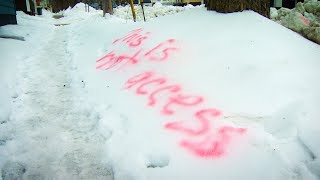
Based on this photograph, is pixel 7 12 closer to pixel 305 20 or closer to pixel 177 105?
pixel 177 105

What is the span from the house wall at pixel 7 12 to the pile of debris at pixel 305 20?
6229 millimetres

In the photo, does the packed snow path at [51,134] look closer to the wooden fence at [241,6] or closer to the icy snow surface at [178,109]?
the icy snow surface at [178,109]

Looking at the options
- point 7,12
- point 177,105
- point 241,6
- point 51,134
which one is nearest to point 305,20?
point 241,6

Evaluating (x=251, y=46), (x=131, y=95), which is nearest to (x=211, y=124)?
(x=131, y=95)

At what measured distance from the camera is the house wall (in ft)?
24.2

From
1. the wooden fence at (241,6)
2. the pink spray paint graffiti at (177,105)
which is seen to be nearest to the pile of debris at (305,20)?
the wooden fence at (241,6)

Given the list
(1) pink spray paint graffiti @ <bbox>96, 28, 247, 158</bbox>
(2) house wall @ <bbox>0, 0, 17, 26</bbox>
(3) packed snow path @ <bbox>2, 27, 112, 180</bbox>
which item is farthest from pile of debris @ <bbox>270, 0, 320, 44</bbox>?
(2) house wall @ <bbox>0, 0, 17, 26</bbox>

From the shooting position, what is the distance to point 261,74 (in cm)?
301

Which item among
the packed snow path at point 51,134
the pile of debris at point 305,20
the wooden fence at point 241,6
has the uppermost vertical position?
the wooden fence at point 241,6

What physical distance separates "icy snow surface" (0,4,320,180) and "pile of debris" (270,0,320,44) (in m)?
0.64

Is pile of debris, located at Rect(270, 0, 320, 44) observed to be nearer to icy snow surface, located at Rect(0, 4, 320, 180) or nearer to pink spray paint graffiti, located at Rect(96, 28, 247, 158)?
icy snow surface, located at Rect(0, 4, 320, 180)

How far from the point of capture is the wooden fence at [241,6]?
4324mm

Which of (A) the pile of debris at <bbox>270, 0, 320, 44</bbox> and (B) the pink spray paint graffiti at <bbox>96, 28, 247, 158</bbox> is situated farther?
(A) the pile of debris at <bbox>270, 0, 320, 44</bbox>

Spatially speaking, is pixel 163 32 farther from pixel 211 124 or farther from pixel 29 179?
pixel 29 179
